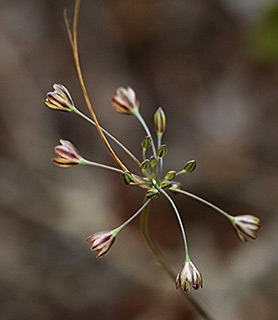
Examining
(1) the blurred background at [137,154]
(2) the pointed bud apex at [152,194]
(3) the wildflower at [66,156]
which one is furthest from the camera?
(1) the blurred background at [137,154]

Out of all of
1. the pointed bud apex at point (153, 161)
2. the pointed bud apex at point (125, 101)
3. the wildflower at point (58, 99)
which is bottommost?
the pointed bud apex at point (153, 161)

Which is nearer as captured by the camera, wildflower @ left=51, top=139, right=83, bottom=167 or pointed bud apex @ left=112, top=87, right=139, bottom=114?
wildflower @ left=51, top=139, right=83, bottom=167

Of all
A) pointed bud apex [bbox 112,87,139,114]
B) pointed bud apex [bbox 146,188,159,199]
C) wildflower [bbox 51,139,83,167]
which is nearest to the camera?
pointed bud apex [bbox 146,188,159,199]

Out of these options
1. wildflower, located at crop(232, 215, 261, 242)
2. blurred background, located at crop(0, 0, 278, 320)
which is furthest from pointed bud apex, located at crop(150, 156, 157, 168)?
blurred background, located at crop(0, 0, 278, 320)

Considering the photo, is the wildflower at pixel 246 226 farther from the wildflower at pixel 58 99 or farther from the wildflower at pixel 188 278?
the wildflower at pixel 58 99

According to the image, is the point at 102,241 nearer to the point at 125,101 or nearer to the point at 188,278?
the point at 188,278

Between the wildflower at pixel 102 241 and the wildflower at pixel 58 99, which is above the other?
the wildflower at pixel 58 99

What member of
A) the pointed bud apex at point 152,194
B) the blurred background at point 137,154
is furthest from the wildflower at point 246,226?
the blurred background at point 137,154

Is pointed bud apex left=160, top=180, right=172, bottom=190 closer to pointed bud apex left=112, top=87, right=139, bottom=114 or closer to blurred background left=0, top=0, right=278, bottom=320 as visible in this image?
pointed bud apex left=112, top=87, right=139, bottom=114
